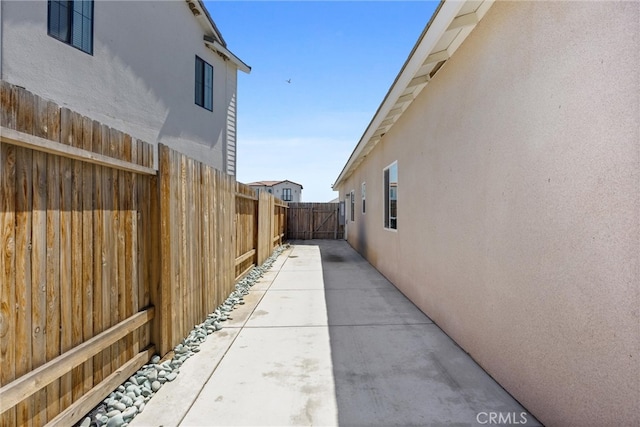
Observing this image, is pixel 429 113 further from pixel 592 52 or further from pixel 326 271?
pixel 326 271

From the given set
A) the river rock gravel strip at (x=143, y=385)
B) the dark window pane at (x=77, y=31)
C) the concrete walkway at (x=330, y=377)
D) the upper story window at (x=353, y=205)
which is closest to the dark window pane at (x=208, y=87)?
the dark window pane at (x=77, y=31)

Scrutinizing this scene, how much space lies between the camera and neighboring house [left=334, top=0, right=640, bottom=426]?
1.64 m

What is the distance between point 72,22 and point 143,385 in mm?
5814

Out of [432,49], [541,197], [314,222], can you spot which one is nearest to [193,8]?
[432,49]

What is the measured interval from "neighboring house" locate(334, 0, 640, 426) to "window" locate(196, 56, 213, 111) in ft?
21.9

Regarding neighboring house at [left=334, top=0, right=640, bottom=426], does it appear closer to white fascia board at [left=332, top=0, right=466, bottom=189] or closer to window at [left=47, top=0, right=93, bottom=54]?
white fascia board at [left=332, top=0, right=466, bottom=189]

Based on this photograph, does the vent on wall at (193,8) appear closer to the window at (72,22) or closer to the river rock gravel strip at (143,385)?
the window at (72,22)

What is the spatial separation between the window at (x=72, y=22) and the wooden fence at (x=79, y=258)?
3654 mm

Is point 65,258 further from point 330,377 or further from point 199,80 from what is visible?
point 199,80

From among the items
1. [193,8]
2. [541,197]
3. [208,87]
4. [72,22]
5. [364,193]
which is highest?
[193,8]

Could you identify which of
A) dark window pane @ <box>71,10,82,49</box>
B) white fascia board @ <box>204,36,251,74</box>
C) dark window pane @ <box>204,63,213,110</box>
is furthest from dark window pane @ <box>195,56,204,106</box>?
dark window pane @ <box>71,10,82,49</box>

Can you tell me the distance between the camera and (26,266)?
1730 millimetres

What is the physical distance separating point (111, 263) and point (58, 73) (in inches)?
169

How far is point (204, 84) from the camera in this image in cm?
892
